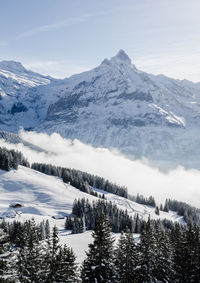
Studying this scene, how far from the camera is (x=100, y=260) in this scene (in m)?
43.2

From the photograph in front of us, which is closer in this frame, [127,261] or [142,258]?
[127,261]

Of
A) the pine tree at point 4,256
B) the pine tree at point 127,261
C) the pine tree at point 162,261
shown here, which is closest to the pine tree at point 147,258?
the pine tree at point 162,261

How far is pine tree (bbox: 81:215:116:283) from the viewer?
43000 millimetres

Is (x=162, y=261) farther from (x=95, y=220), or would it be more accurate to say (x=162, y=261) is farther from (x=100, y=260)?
(x=95, y=220)

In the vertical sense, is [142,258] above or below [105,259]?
below

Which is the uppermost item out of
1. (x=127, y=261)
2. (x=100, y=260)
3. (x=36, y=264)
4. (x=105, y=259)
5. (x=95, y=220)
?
(x=105, y=259)

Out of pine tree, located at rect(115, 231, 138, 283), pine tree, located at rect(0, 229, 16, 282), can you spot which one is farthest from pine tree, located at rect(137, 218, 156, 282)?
pine tree, located at rect(0, 229, 16, 282)

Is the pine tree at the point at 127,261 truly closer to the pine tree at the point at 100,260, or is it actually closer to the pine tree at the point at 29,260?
the pine tree at the point at 100,260

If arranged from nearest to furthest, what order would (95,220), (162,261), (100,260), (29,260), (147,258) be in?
(29,260)
(100,260)
(147,258)
(162,261)
(95,220)

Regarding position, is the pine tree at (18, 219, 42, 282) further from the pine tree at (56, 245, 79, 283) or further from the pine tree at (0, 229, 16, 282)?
the pine tree at (0, 229, 16, 282)

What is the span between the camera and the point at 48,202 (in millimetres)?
189250

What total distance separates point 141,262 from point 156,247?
3.71 metres

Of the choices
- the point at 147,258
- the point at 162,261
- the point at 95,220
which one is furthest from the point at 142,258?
the point at 95,220

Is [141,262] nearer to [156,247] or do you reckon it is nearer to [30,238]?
[156,247]
